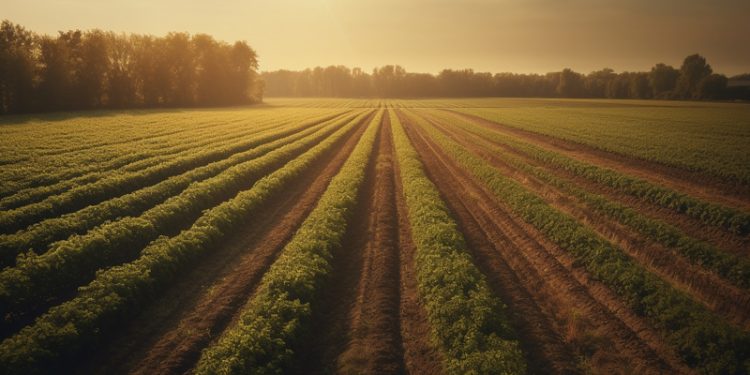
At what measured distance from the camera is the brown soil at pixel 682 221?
1461cm

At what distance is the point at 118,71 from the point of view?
256 ft

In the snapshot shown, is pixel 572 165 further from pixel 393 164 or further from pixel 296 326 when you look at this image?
pixel 296 326

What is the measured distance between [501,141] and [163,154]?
3365 cm

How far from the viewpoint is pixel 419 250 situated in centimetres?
1368

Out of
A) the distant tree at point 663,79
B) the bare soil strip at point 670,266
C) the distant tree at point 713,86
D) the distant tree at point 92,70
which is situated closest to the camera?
the bare soil strip at point 670,266

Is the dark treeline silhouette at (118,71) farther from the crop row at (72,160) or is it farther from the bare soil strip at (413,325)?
the bare soil strip at (413,325)

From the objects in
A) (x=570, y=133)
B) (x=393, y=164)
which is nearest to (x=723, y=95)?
(x=570, y=133)

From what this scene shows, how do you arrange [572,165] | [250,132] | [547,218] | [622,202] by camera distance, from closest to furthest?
[547,218]
[622,202]
[572,165]
[250,132]

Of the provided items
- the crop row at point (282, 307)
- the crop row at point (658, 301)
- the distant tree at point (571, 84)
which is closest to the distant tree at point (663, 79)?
the distant tree at point (571, 84)

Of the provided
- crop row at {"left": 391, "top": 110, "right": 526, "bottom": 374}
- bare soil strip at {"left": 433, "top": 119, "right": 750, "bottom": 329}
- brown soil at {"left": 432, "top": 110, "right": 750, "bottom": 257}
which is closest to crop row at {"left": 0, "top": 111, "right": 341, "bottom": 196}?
crop row at {"left": 391, "top": 110, "right": 526, "bottom": 374}

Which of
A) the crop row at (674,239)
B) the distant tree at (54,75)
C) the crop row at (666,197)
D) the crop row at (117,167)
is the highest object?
the distant tree at (54,75)

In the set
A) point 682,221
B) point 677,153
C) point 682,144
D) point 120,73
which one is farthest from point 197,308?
point 120,73

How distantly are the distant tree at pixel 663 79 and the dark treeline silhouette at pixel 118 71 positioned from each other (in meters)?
152

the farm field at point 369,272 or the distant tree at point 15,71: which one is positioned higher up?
the distant tree at point 15,71
